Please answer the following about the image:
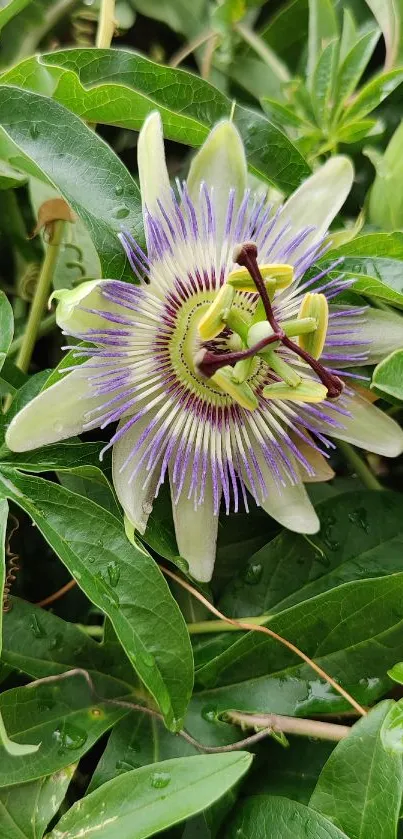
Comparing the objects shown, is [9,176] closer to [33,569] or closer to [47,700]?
[33,569]

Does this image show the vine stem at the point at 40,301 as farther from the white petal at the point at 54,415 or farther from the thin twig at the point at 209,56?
the thin twig at the point at 209,56

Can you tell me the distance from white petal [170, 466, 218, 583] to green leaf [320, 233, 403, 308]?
13.1 inches

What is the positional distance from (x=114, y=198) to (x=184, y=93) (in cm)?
21

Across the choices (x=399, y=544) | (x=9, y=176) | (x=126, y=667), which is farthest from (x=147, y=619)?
(x=9, y=176)

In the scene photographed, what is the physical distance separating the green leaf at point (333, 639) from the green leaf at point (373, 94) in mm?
669

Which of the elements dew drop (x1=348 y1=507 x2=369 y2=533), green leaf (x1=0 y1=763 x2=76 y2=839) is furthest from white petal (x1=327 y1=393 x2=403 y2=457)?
green leaf (x1=0 y1=763 x2=76 y2=839)

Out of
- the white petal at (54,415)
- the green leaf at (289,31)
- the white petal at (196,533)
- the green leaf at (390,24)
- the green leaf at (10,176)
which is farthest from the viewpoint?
the green leaf at (289,31)

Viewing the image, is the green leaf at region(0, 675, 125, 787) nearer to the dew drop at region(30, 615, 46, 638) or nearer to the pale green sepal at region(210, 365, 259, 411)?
the dew drop at region(30, 615, 46, 638)

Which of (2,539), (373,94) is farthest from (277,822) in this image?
(373,94)

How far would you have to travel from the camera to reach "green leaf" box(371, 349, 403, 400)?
90 centimetres

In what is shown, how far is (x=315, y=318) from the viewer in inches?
35.2

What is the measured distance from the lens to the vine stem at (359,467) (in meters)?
1.17

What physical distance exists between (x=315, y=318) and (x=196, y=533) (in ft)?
0.98

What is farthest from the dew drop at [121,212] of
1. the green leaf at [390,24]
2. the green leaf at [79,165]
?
the green leaf at [390,24]
